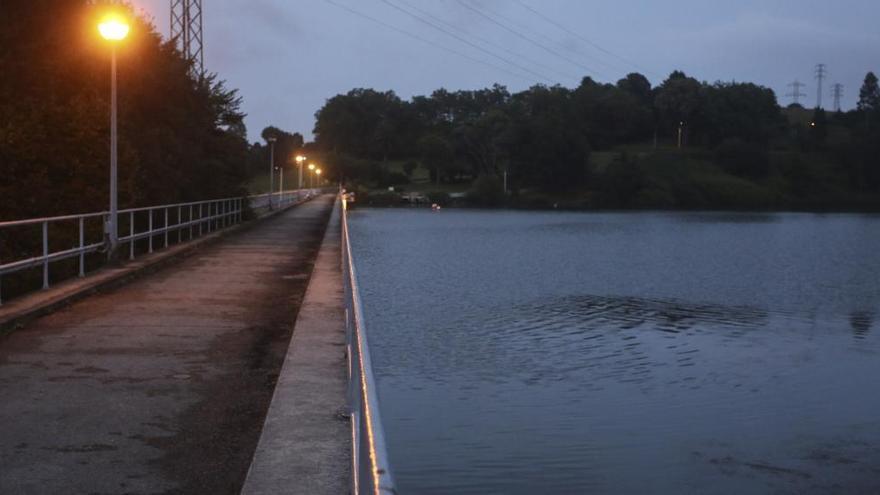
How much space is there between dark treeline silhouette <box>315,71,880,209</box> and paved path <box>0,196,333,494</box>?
411 ft

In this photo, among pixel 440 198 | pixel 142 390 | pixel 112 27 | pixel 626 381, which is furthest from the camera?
pixel 440 198

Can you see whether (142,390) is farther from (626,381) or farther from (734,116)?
(734,116)

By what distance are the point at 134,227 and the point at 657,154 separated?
442 ft

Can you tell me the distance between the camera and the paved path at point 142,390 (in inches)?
267

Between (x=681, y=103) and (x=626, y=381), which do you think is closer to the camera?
(x=626, y=381)

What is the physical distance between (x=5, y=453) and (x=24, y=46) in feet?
68.1

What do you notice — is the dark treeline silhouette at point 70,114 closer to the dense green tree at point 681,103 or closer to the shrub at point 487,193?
the shrub at point 487,193

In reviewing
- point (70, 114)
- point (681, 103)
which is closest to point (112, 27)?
point (70, 114)

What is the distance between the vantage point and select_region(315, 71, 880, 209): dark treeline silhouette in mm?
142000

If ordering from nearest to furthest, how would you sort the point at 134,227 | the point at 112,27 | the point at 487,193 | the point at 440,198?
the point at 112,27, the point at 134,227, the point at 487,193, the point at 440,198

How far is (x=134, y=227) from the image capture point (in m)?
29.1

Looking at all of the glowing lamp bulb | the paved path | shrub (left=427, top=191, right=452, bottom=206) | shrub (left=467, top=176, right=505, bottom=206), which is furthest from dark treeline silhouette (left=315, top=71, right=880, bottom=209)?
the paved path

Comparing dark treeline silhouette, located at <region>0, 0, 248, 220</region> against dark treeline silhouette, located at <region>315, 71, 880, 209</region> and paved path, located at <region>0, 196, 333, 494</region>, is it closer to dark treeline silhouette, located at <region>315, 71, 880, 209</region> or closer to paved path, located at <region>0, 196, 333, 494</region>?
paved path, located at <region>0, 196, 333, 494</region>

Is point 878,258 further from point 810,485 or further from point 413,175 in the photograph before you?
point 413,175
